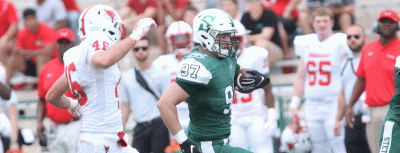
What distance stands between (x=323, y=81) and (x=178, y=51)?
186cm

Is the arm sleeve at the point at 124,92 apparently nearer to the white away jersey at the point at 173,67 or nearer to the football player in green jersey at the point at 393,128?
the white away jersey at the point at 173,67

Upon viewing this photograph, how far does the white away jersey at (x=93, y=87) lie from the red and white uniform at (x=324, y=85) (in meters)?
3.38

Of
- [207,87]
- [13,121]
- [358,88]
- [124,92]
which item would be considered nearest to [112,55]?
[207,87]

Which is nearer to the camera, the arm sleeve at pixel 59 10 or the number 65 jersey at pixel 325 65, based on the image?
the number 65 jersey at pixel 325 65

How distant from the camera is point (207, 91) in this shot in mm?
4223

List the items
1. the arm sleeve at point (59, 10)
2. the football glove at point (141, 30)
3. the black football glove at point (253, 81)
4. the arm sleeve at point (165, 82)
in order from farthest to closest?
the arm sleeve at point (59, 10)
the arm sleeve at point (165, 82)
the black football glove at point (253, 81)
the football glove at point (141, 30)

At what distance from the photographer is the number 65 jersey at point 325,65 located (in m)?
7.08

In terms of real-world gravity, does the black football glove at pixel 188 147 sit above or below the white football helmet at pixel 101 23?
below

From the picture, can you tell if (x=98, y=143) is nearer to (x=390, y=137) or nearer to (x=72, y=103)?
(x=72, y=103)

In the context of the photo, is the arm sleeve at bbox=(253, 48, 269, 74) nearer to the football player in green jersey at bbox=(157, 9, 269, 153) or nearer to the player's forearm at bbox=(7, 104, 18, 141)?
the football player in green jersey at bbox=(157, 9, 269, 153)

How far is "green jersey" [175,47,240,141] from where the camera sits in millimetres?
4133

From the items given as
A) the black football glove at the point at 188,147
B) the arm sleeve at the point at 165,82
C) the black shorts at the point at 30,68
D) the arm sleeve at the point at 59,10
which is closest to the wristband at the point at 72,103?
the black football glove at the point at 188,147

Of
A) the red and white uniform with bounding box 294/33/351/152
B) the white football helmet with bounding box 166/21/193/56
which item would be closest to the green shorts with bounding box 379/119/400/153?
the red and white uniform with bounding box 294/33/351/152

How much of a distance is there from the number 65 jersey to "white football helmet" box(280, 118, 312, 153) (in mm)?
508
